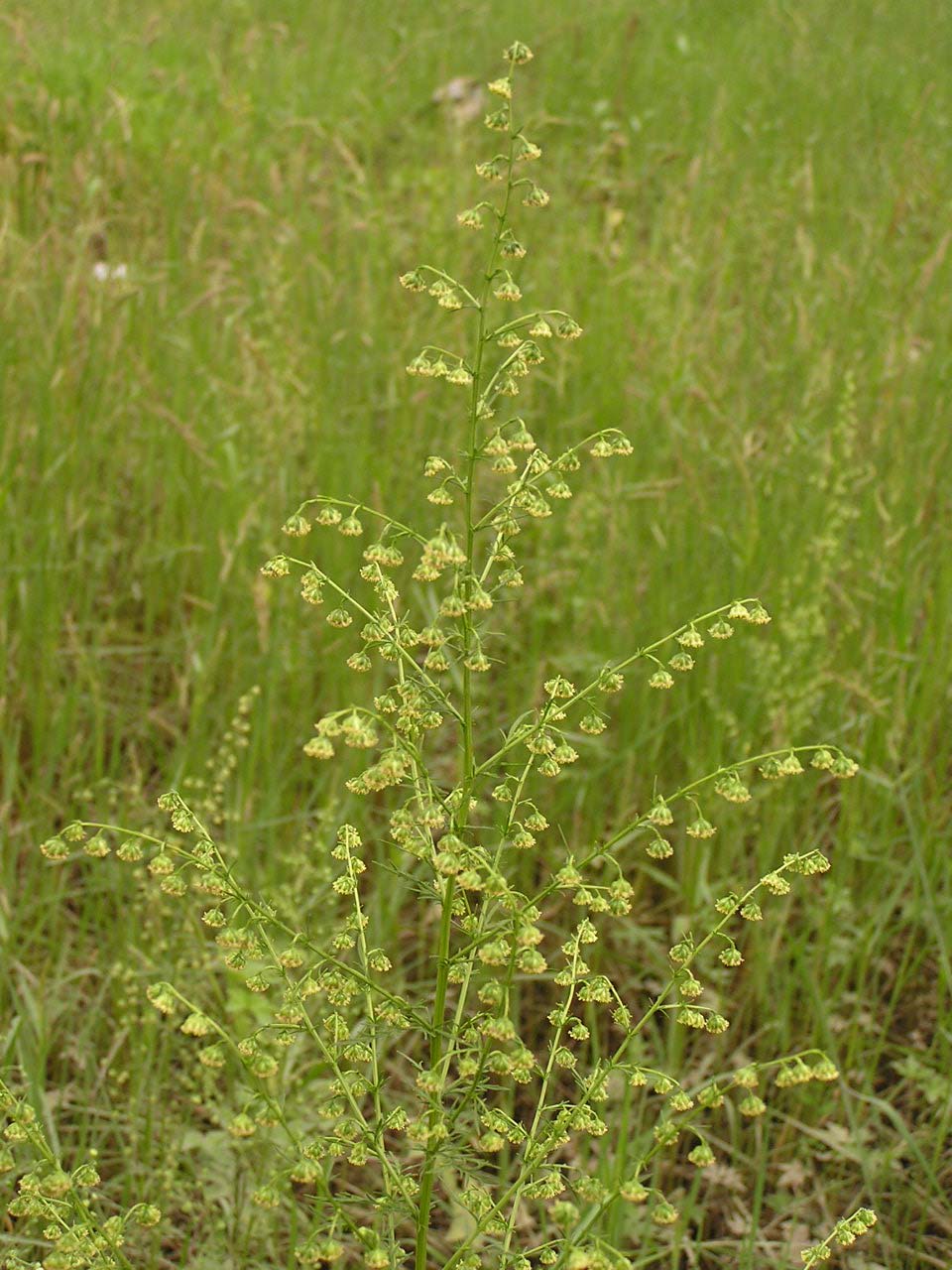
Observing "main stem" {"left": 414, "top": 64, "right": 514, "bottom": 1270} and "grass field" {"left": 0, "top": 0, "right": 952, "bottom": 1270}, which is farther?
"grass field" {"left": 0, "top": 0, "right": 952, "bottom": 1270}

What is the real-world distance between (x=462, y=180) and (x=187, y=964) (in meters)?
3.00

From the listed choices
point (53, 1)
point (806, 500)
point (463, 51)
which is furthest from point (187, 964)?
point (463, 51)

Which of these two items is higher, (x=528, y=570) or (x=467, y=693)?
(x=467, y=693)

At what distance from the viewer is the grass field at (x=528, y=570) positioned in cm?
254

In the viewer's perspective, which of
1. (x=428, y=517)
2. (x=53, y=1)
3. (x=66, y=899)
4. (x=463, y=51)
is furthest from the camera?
(x=463, y=51)

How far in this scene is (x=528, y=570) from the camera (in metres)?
3.65

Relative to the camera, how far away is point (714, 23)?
7789mm

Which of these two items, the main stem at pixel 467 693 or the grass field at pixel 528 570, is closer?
the main stem at pixel 467 693

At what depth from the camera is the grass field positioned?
2.54m

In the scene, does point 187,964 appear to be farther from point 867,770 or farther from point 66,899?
point 867,770

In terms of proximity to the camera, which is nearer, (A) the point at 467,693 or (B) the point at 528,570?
(A) the point at 467,693

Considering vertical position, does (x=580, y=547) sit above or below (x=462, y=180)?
below

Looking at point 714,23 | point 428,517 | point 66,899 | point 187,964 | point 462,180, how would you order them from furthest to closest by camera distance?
point 714,23
point 462,180
point 428,517
point 66,899
point 187,964

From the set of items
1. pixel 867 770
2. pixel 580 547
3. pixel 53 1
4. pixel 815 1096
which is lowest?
pixel 815 1096
